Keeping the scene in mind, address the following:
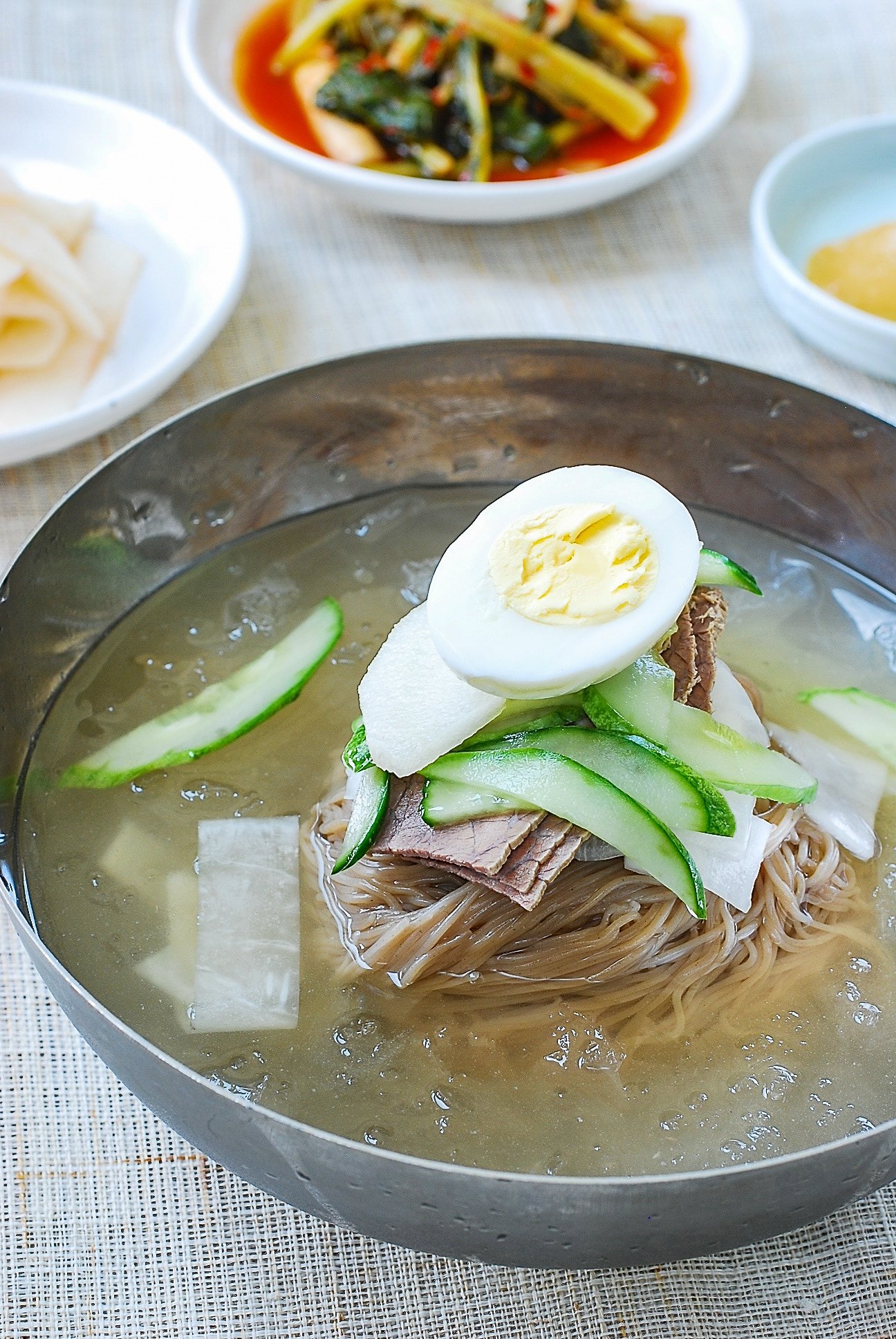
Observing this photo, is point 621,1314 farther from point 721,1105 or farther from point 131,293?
point 131,293

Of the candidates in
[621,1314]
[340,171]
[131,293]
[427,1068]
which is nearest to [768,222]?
[340,171]

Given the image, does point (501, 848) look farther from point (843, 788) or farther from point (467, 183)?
point (467, 183)

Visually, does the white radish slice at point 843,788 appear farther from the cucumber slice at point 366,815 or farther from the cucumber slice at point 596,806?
the cucumber slice at point 366,815

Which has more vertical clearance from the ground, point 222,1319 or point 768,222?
point 768,222

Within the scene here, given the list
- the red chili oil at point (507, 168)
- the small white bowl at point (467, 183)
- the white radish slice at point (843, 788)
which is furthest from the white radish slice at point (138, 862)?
the red chili oil at point (507, 168)

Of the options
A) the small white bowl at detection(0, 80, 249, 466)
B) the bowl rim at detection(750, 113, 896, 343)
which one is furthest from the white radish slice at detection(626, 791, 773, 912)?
the small white bowl at detection(0, 80, 249, 466)

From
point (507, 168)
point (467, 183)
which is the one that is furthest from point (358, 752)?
point (507, 168)
